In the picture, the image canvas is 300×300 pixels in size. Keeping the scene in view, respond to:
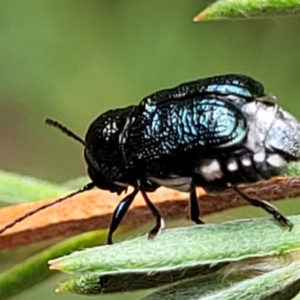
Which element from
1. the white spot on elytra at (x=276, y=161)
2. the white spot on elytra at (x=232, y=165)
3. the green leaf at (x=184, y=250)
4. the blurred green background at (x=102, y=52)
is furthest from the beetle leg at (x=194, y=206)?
the blurred green background at (x=102, y=52)

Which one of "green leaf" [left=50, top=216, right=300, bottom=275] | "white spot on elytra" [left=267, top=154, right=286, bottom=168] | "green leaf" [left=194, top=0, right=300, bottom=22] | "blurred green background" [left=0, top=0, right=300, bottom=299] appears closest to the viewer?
"green leaf" [left=50, top=216, right=300, bottom=275]

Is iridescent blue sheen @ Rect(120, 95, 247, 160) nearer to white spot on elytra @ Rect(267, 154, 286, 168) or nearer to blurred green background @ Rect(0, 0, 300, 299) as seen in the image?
white spot on elytra @ Rect(267, 154, 286, 168)

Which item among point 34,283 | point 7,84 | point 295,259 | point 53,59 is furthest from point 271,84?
point 295,259

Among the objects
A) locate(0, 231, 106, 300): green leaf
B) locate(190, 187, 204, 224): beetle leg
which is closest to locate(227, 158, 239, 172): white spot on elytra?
locate(190, 187, 204, 224): beetle leg

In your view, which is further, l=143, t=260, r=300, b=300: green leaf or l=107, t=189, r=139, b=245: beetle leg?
l=107, t=189, r=139, b=245: beetle leg

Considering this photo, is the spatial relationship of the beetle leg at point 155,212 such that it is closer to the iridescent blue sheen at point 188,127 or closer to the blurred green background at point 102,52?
the iridescent blue sheen at point 188,127

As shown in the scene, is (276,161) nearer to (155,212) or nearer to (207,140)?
(207,140)

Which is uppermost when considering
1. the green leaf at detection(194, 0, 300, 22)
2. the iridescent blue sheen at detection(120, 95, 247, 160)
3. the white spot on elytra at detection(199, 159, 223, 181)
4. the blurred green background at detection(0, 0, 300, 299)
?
the green leaf at detection(194, 0, 300, 22)

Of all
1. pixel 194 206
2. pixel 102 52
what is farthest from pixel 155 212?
pixel 102 52
